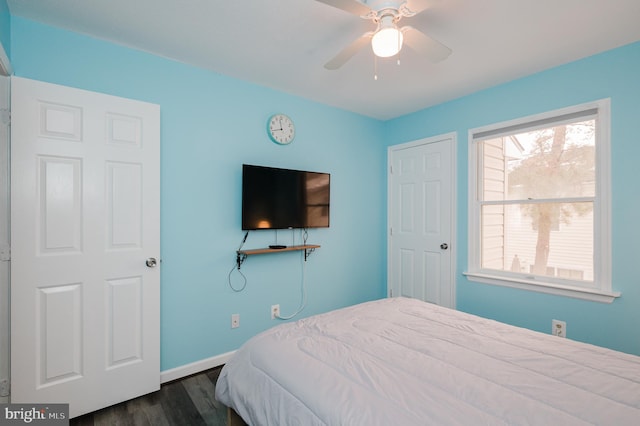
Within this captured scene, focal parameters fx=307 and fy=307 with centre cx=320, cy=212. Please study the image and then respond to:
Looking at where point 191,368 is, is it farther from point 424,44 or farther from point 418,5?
point 418,5

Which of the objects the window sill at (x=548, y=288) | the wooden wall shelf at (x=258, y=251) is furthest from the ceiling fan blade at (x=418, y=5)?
the window sill at (x=548, y=288)

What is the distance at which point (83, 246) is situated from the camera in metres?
1.95

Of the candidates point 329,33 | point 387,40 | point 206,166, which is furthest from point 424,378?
point 206,166

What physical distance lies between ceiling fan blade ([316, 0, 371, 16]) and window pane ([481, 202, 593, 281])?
2.28 metres

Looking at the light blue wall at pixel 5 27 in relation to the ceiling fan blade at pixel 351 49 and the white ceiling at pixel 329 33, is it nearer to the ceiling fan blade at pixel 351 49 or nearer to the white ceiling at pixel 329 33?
the white ceiling at pixel 329 33

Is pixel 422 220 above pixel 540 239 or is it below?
above

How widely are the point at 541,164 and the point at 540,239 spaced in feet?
2.16

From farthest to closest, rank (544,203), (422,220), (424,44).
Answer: (422,220) → (544,203) → (424,44)

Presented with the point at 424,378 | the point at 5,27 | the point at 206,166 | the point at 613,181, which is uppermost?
the point at 5,27

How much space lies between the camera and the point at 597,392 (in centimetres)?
112

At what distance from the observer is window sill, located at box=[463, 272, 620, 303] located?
226 centimetres

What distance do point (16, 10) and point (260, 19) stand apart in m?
1.40

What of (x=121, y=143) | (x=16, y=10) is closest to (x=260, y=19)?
(x=121, y=143)

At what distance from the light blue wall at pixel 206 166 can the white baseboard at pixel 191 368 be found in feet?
0.14
